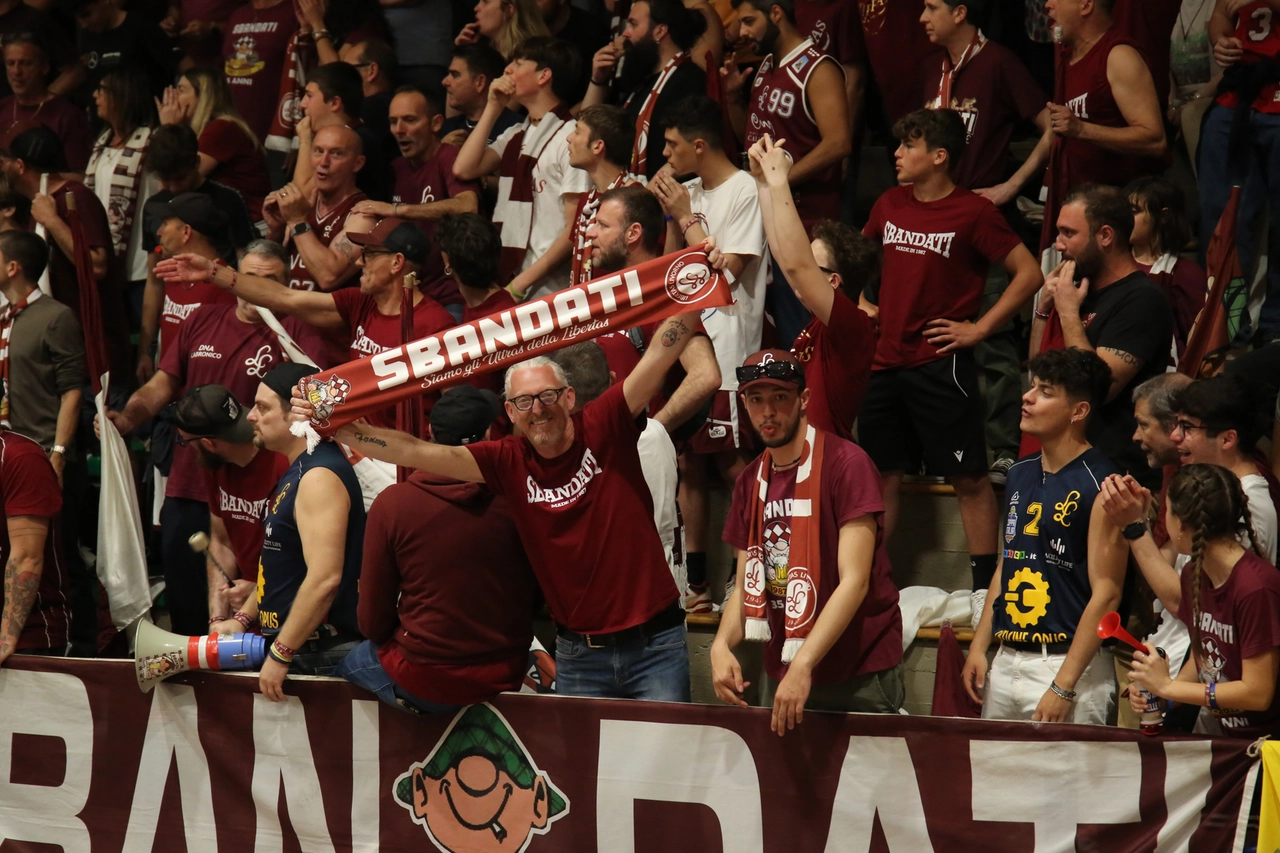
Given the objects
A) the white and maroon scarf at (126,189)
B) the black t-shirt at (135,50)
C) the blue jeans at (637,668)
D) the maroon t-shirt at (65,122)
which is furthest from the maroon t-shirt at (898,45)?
the maroon t-shirt at (65,122)

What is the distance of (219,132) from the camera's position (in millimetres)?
8617

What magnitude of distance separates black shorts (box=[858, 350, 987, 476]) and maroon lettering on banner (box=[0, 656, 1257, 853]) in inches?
81.5

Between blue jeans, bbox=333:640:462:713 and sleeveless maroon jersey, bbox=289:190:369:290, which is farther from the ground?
sleeveless maroon jersey, bbox=289:190:369:290

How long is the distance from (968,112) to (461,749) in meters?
4.11

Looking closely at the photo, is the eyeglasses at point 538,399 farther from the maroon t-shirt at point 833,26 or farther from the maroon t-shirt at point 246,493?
the maroon t-shirt at point 833,26

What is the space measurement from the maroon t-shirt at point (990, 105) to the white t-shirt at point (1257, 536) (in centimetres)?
284

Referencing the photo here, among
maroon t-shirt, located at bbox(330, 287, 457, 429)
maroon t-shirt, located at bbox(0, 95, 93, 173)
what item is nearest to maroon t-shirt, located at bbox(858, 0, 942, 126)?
maroon t-shirt, located at bbox(330, 287, 457, 429)

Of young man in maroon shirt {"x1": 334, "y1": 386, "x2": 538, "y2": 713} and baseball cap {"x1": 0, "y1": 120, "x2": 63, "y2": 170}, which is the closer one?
young man in maroon shirt {"x1": 334, "y1": 386, "x2": 538, "y2": 713}

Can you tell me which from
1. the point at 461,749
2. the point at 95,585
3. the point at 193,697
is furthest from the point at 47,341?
the point at 461,749

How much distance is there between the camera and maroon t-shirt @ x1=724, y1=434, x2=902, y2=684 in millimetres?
4688

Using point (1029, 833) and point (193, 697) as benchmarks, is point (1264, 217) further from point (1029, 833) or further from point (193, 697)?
point (193, 697)

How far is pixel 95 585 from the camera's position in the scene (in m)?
7.66

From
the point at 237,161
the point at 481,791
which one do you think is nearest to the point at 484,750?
the point at 481,791

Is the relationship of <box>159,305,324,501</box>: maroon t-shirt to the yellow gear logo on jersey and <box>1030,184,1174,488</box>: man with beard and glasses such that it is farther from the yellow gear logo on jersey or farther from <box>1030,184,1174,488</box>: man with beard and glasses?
the yellow gear logo on jersey
